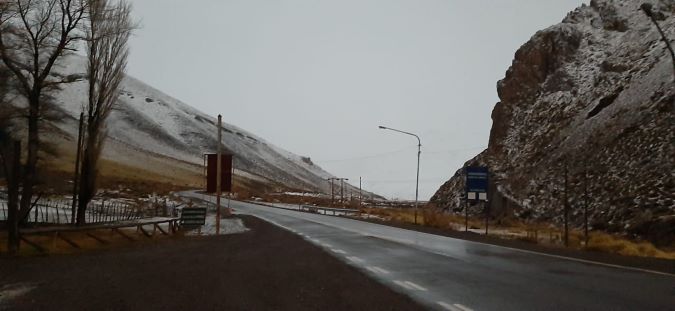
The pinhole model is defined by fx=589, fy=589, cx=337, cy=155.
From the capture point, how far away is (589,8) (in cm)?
6738

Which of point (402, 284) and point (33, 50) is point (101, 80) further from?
point (402, 284)

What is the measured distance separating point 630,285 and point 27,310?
383 inches

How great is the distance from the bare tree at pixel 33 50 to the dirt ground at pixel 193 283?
23.7 feet

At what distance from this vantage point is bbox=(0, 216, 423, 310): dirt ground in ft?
28.2

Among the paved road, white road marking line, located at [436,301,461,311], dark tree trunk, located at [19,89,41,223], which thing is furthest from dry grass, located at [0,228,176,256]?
white road marking line, located at [436,301,461,311]

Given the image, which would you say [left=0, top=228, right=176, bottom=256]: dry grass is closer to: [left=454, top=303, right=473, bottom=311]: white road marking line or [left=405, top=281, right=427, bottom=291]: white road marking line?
[left=405, top=281, right=427, bottom=291]: white road marking line

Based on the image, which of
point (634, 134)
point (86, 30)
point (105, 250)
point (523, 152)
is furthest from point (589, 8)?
point (105, 250)

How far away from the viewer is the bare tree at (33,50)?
22.2 m

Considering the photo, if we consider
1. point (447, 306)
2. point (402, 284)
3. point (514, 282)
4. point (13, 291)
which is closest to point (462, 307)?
point (447, 306)

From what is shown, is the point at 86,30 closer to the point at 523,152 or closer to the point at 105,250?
the point at 105,250

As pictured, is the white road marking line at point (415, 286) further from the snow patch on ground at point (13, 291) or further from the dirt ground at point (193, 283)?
the snow patch on ground at point (13, 291)

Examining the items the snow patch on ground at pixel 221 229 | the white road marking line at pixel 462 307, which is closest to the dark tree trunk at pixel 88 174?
the snow patch on ground at pixel 221 229

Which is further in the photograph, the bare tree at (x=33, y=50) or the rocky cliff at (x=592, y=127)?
the rocky cliff at (x=592, y=127)

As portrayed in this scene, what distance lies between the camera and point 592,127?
45969mm
